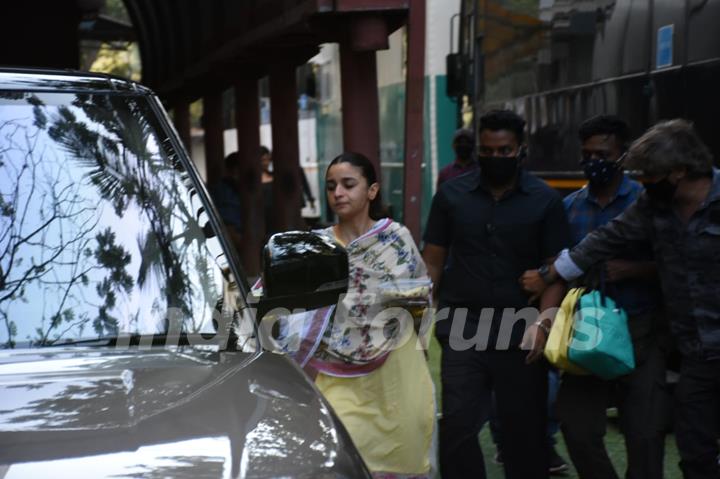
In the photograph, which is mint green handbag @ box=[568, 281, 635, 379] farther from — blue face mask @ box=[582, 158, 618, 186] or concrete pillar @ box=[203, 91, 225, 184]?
concrete pillar @ box=[203, 91, 225, 184]

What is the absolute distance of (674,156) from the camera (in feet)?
16.2

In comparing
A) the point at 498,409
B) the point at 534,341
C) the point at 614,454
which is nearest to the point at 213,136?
the point at 614,454

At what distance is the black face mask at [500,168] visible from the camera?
18.6ft

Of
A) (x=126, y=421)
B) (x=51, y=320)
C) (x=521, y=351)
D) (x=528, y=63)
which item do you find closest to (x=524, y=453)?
(x=521, y=351)

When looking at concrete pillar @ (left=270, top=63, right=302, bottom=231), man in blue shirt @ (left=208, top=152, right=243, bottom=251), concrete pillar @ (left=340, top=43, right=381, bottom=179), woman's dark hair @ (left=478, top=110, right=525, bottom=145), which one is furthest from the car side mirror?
man in blue shirt @ (left=208, top=152, right=243, bottom=251)

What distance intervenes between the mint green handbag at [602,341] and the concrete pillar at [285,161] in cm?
840

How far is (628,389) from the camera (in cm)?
534

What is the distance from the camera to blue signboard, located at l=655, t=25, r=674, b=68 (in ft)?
24.4

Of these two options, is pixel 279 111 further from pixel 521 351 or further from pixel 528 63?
pixel 521 351

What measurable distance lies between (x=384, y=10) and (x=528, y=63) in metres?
2.67

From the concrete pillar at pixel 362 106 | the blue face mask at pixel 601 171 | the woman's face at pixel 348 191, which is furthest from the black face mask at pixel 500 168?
the concrete pillar at pixel 362 106

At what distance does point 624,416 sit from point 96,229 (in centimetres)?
288

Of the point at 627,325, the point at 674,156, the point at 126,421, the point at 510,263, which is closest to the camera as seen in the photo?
the point at 126,421

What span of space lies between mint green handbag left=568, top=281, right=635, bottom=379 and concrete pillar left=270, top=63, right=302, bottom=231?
8.40m
